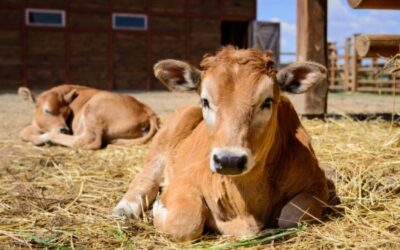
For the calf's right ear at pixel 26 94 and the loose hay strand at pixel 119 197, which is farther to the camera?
the calf's right ear at pixel 26 94

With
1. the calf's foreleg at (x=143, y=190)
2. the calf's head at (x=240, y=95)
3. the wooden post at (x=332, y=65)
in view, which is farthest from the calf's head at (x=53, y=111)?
the wooden post at (x=332, y=65)

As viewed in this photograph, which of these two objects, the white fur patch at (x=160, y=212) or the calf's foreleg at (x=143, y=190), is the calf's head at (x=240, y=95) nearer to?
the white fur patch at (x=160, y=212)

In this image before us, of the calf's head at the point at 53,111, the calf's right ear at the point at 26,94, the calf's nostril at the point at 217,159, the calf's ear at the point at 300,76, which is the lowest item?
the calf's head at the point at 53,111

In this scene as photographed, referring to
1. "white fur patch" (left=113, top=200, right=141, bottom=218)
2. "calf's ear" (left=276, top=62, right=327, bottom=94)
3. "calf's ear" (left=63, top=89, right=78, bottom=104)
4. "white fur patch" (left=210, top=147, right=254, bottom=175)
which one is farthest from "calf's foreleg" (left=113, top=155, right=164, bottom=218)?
"calf's ear" (left=63, top=89, right=78, bottom=104)

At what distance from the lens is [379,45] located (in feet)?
22.8

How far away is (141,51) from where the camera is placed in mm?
24734

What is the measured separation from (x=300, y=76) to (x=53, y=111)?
6705 mm

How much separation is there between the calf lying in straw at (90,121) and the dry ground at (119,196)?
0.79 metres

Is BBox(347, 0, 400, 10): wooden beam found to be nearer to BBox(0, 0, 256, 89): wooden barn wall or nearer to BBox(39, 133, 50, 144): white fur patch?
BBox(39, 133, 50, 144): white fur patch

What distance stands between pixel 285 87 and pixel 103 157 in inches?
170

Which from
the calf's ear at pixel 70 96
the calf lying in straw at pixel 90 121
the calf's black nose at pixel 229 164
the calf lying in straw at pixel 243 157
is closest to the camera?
the calf's black nose at pixel 229 164

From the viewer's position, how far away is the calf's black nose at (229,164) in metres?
3.31

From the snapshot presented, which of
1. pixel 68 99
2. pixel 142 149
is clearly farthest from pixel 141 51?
pixel 142 149

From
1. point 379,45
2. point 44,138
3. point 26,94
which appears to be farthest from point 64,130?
point 379,45
